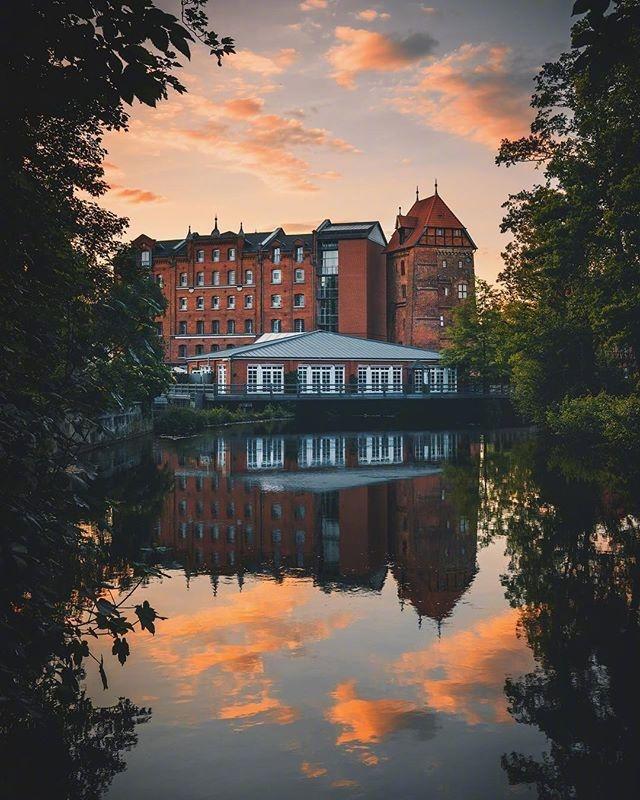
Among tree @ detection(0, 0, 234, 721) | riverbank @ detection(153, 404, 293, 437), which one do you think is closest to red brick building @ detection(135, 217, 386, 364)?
riverbank @ detection(153, 404, 293, 437)

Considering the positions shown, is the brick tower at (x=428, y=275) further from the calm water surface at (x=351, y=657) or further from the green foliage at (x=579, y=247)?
the calm water surface at (x=351, y=657)

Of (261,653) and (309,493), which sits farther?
(309,493)

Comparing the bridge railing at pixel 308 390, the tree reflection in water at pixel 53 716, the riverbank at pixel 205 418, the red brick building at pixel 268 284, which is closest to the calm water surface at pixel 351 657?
the tree reflection in water at pixel 53 716

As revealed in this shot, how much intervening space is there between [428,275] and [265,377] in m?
30.4

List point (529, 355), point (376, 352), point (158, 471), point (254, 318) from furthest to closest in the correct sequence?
1. point (254, 318)
2. point (376, 352)
3. point (529, 355)
4. point (158, 471)

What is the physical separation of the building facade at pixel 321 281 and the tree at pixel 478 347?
13927 mm

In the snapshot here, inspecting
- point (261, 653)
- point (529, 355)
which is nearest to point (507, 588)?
point (261, 653)

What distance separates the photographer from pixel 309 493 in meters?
21.4

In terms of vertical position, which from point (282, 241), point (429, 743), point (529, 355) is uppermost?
point (282, 241)

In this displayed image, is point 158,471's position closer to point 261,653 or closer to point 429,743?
point 261,653

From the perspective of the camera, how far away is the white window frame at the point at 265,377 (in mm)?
65312

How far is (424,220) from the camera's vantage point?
91.9m

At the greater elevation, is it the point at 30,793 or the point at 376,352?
the point at 376,352

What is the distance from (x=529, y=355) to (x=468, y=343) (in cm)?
3135
